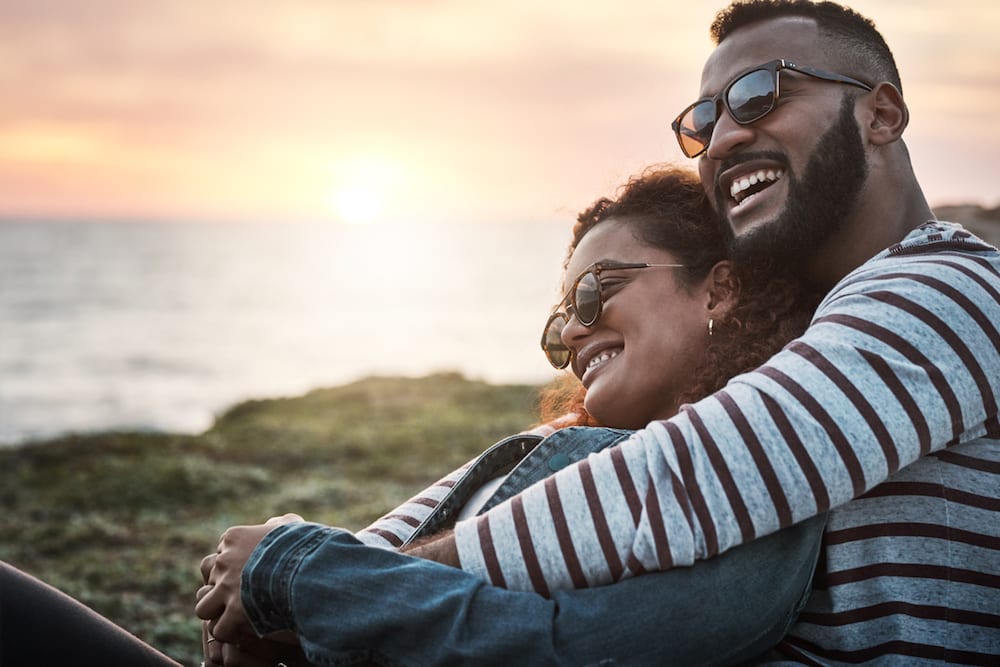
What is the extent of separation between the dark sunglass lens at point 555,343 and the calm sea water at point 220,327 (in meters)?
0.27

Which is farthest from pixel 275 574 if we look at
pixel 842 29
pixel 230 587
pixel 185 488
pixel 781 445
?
pixel 185 488

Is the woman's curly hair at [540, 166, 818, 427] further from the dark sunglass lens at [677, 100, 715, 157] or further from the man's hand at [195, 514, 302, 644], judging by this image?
the man's hand at [195, 514, 302, 644]

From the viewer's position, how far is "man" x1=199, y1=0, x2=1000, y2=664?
2111 mm

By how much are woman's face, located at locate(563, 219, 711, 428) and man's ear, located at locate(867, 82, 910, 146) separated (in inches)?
29.8

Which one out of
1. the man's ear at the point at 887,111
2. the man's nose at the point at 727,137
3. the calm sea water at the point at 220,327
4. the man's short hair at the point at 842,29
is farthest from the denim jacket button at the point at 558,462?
the man's short hair at the point at 842,29

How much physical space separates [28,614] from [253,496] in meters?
8.73

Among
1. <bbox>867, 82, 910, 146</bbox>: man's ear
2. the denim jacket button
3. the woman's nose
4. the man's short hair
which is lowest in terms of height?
the denim jacket button

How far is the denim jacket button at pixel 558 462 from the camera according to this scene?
8.77 ft

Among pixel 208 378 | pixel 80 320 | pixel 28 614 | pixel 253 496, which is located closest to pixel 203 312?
pixel 80 320

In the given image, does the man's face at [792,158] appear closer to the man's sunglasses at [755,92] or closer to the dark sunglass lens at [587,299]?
A: the man's sunglasses at [755,92]

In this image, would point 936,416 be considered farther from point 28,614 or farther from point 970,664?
point 28,614

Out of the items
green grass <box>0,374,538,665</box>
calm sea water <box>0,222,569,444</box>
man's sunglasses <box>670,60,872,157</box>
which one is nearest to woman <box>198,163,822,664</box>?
man's sunglasses <box>670,60,872,157</box>

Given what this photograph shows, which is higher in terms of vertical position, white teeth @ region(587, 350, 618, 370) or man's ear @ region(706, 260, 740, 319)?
man's ear @ region(706, 260, 740, 319)

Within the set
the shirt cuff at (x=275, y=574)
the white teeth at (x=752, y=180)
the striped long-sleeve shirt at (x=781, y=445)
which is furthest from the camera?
the white teeth at (x=752, y=180)
